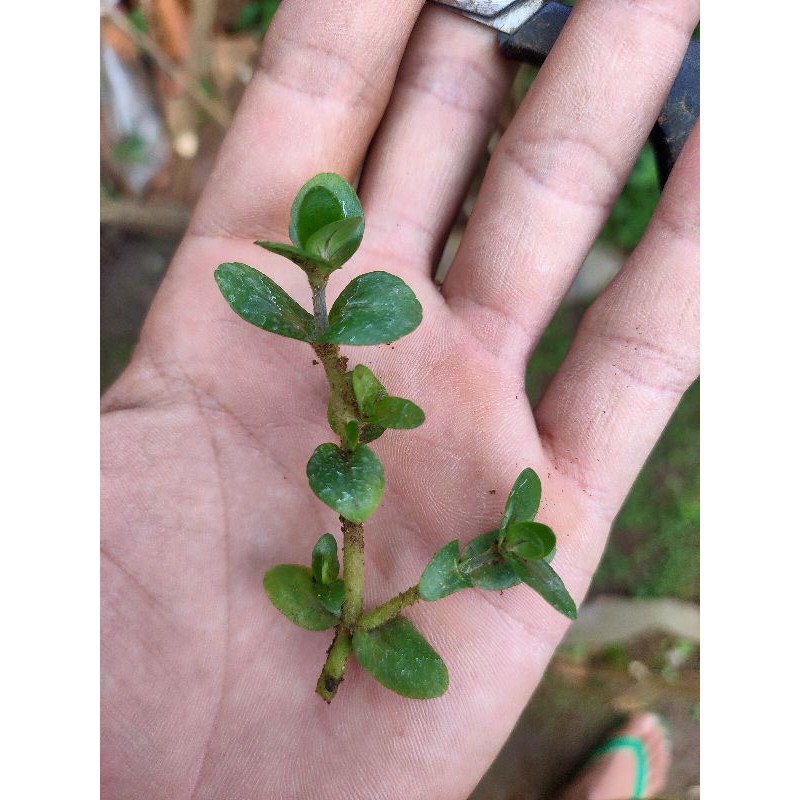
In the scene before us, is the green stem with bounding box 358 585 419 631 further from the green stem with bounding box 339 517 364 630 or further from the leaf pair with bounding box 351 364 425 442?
the leaf pair with bounding box 351 364 425 442

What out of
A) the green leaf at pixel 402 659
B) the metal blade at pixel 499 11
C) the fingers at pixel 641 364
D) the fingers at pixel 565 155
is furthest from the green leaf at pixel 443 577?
the metal blade at pixel 499 11

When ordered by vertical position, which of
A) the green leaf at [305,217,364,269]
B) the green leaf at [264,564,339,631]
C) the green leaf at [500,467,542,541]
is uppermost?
the green leaf at [305,217,364,269]

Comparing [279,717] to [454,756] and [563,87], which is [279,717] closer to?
[454,756]

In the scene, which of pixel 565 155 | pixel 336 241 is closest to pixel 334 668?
pixel 336 241

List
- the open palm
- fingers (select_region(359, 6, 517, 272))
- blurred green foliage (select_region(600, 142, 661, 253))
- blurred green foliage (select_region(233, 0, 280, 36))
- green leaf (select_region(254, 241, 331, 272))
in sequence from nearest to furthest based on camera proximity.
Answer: green leaf (select_region(254, 241, 331, 272))
the open palm
fingers (select_region(359, 6, 517, 272))
blurred green foliage (select_region(600, 142, 661, 253))
blurred green foliage (select_region(233, 0, 280, 36))

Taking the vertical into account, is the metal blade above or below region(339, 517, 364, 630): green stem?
above

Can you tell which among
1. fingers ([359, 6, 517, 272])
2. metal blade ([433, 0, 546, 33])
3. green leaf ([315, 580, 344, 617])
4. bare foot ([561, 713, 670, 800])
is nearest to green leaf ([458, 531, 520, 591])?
green leaf ([315, 580, 344, 617])
